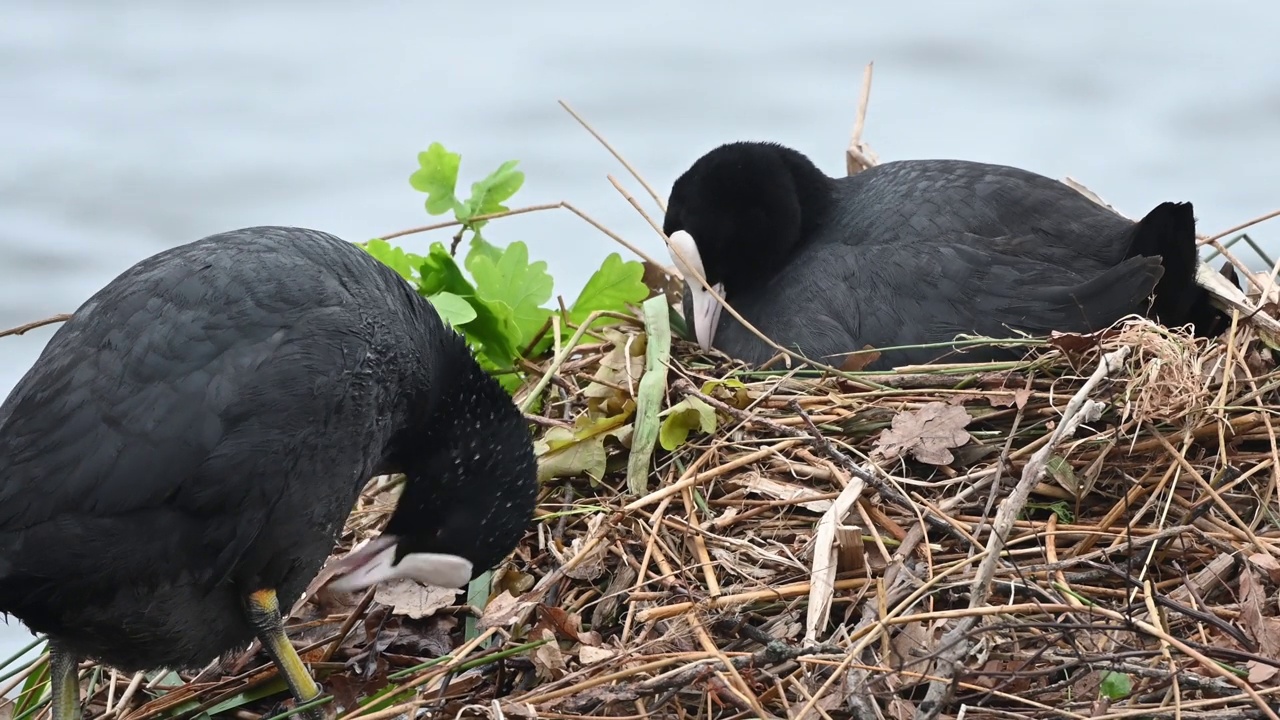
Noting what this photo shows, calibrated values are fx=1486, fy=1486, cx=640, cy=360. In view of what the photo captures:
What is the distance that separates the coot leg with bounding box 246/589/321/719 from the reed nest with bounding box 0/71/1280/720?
48 mm

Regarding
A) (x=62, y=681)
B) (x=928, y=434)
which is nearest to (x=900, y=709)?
(x=928, y=434)

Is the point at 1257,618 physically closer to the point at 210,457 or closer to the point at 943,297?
the point at 943,297

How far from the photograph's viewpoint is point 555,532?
9.82 ft

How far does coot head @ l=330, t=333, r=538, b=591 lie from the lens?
2934mm

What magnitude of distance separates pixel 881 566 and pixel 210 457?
1142 mm

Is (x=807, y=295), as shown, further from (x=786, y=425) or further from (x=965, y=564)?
(x=965, y=564)

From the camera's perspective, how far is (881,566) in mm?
2576

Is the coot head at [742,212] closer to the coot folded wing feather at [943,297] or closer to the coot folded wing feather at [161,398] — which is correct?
the coot folded wing feather at [943,297]

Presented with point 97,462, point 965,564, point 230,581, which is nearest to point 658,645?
point 965,564

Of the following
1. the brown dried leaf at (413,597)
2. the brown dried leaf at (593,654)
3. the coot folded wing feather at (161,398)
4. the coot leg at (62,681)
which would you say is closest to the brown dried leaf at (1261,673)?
the brown dried leaf at (593,654)

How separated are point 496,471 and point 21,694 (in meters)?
1.02

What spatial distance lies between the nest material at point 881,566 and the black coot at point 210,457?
0.17 metres

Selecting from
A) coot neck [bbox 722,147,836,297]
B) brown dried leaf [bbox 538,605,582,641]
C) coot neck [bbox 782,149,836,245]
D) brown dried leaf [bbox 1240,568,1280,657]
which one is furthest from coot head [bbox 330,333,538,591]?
brown dried leaf [bbox 1240,568,1280,657]

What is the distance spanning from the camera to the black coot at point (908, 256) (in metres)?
3.15
